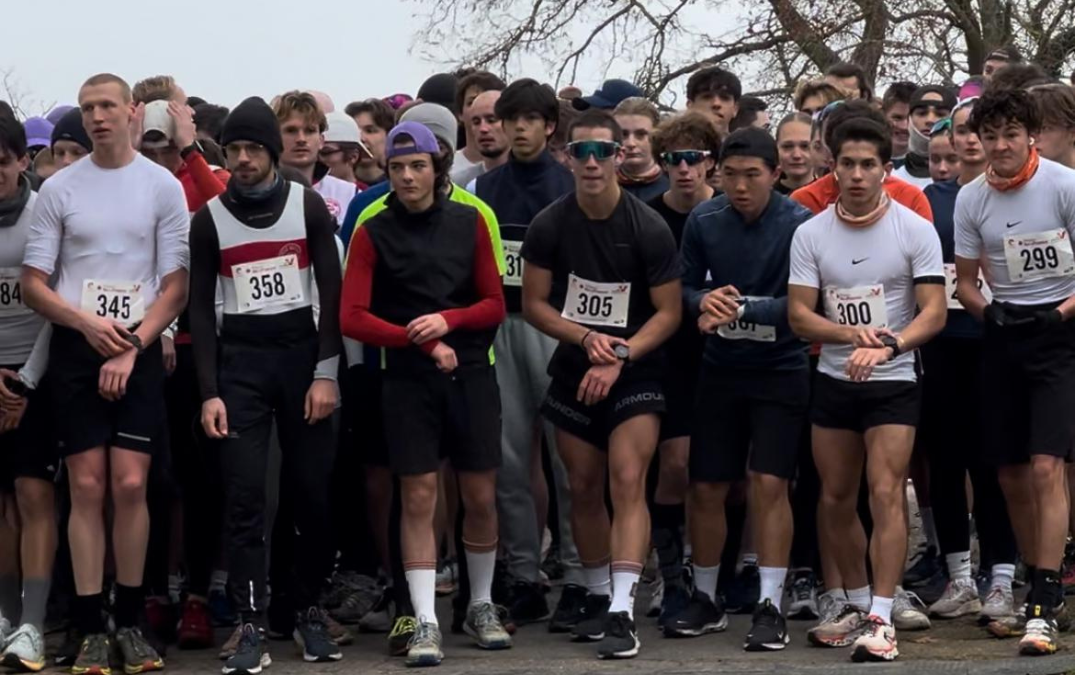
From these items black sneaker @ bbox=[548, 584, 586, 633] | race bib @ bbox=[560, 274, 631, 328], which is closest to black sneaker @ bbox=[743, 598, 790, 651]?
black sneaker @ bbox=[548, 584, 586, 633]

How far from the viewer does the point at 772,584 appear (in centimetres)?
878

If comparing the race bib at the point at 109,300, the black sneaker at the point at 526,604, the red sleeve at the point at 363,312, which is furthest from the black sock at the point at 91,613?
the black sneaker at the point at 526,604

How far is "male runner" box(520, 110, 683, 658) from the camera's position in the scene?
28.7 ft

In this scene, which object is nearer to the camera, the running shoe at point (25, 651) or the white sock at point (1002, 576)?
the running shoe at point (25, 651)

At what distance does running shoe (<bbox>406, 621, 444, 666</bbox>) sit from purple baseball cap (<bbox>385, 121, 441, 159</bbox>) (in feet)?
6.48

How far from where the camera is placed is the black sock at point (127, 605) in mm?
8594

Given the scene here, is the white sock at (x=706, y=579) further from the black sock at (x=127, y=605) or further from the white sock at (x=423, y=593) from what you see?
the black sock at (x=127, y=605)

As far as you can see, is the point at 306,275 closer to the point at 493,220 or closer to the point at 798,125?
the point at 493,220

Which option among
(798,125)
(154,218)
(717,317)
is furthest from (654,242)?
(154,218)

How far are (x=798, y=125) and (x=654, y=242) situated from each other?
4.85 feet

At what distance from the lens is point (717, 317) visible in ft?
28.5

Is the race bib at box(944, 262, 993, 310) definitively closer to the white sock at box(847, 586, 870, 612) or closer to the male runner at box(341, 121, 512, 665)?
the white sock at box(847, 586, 870, 612)

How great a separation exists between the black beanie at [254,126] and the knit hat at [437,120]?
2.30ft

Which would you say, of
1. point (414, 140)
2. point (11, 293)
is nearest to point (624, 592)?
point (414, 140)
